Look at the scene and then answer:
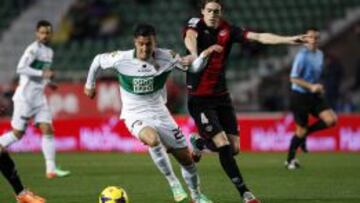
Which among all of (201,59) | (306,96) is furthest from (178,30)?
(201,59)

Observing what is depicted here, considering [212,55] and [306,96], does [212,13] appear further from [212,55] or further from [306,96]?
[306,96]

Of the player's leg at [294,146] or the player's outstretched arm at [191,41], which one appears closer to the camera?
the player's outstretched arm at [191,41]

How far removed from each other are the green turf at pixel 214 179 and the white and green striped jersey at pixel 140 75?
3.66 feet

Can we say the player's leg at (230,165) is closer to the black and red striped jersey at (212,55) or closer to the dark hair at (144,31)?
the black and red striped jersey at (212,55)

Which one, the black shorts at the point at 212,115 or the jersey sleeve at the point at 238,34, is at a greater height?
the jersey sleeve at the point at 238,34

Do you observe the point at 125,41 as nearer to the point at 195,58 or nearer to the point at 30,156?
the point at 30,156

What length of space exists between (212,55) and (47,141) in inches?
179

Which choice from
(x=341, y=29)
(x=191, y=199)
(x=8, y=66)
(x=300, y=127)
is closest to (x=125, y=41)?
(x=8, y=66)

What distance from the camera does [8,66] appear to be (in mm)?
26250


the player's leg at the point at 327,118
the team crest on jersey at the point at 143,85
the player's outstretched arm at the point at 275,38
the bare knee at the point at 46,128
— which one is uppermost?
the player's outstretched arm at the point at 275,38

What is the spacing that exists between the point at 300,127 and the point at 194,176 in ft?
19.4

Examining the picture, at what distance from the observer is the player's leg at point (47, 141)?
14281 mm

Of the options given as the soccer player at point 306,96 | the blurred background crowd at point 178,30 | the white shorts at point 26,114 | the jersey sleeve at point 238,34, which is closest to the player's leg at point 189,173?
the jersey sleeve at point 238,34

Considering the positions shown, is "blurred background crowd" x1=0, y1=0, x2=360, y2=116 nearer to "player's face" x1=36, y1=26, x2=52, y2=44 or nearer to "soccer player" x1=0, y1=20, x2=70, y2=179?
"soccer player" x1=0, y1=20, x2=70, y2=179
